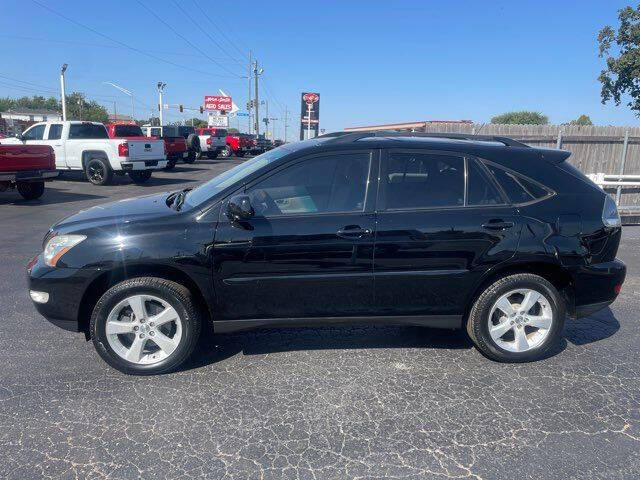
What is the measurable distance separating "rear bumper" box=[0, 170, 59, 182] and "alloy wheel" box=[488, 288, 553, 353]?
11662 mm

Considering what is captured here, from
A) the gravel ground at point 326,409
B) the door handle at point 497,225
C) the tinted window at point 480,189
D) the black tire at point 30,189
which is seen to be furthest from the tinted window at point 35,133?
the door handle at point 497,225

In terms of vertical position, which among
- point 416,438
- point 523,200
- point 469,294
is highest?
point 523,200

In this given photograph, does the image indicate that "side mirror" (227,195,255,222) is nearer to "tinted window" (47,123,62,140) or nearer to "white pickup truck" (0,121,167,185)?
"white pickup truck" (0,121,167,185)

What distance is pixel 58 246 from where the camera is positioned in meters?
3.68

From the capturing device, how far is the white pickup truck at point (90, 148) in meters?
16.1

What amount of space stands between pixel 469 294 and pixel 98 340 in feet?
9.15

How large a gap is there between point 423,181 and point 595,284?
161 centimetres

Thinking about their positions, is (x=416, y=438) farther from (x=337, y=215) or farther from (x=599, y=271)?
(x=599, y=271)

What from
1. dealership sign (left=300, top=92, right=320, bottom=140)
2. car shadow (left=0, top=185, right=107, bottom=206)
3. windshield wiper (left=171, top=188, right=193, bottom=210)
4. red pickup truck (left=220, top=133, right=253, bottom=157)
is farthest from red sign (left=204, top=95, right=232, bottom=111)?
windshield wiper (left=171, top=188, right=193, bottom=210)

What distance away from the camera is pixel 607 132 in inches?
525

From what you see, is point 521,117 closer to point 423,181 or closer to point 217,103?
point 217,103

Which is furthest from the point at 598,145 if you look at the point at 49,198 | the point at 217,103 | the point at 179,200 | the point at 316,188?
the point at 217,103

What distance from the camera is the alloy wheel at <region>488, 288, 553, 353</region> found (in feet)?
13.0

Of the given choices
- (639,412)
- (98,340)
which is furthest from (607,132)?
(98,340)
